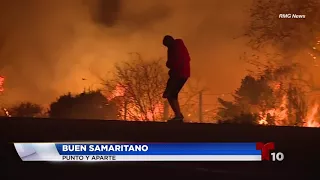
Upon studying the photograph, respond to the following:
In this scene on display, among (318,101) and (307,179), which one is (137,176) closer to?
(307,179)

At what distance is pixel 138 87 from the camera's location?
11.3 ft

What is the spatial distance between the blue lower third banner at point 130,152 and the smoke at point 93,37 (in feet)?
3.68

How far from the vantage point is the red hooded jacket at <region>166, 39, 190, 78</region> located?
3.26 meters

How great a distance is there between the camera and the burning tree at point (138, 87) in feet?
10.9

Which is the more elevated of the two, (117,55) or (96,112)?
(117,55)

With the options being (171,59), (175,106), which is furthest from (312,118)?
(171,59)

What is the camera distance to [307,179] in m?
2.37

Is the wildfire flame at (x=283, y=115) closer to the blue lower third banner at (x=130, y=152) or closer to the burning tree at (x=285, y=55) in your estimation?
the burning tree at (x=285, y=55)

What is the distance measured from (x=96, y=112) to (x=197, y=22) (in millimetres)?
1031

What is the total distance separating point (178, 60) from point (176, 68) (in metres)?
0.06

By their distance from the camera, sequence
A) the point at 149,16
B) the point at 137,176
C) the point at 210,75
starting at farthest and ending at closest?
1. the point at 210,75
2. the point at 149,16
3. the point at 137,176

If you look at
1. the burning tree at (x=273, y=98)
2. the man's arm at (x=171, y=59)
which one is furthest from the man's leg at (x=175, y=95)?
the burning tree at (x=273, y=98)

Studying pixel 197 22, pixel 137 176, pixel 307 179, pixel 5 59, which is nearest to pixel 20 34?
pixel 5 59

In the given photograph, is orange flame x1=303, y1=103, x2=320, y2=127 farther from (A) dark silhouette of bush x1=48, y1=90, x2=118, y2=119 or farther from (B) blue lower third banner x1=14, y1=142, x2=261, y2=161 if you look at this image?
(A) dark silhouette of bush x1=48, y1=90, x2=118, y2=119
